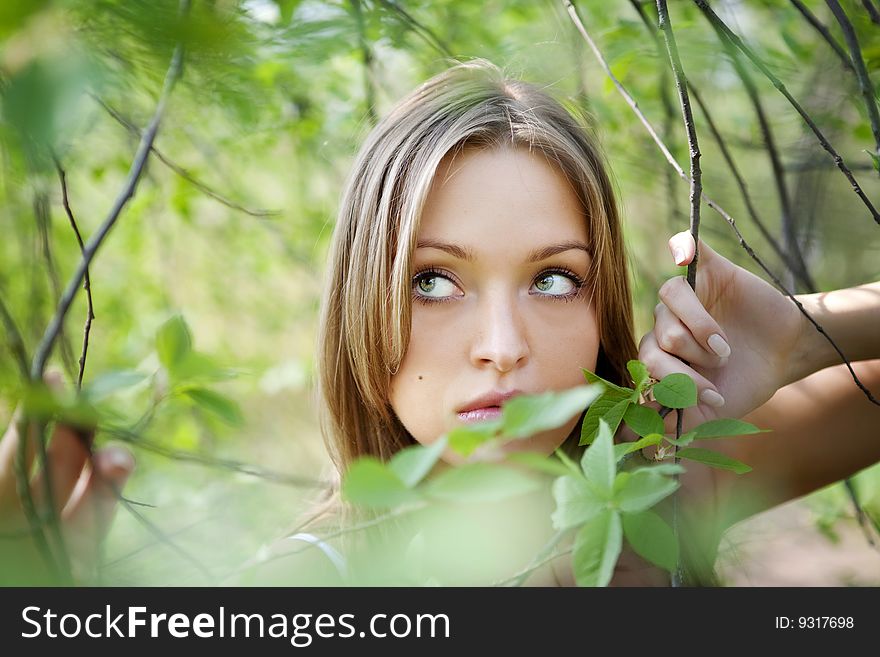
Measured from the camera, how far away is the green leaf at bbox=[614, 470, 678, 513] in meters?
0.49

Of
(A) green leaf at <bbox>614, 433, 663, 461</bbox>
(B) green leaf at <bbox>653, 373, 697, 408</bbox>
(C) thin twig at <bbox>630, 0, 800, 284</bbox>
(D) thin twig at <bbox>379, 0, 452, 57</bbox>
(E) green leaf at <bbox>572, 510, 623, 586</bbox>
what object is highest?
(D) thin twig at <bbox>379, 0, 452, 57</bbox>

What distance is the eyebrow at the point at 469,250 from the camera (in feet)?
2.69

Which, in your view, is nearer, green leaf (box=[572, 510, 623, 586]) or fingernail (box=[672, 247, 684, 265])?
green leaf (box=[572, 510, 623, 586])

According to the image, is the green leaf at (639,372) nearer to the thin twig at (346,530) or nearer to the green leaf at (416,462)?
the thin twig at (346,530)

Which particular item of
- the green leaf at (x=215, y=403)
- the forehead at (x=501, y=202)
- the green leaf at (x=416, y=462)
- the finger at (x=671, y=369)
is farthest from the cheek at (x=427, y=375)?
the green leaf at (x=416, y=462)

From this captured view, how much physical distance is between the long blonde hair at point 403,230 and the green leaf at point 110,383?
1.41 feet

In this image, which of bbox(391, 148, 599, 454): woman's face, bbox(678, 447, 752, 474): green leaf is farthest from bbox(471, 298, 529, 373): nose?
bbox(678, 447, 752, 474): green leaf

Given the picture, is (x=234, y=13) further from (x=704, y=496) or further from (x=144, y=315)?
(x=144, y=315)

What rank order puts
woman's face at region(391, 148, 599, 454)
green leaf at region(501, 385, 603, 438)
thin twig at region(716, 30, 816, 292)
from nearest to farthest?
green leaf at region(501, 385, 603, 438) < woman's face at region(391, 148, 599, 454) < thin twig at region(716, 30, 816, 292)

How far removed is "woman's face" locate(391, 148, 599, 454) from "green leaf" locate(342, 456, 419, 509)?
39cm

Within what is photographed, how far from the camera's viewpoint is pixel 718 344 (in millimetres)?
791

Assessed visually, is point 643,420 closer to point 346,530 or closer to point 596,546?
point 596,546

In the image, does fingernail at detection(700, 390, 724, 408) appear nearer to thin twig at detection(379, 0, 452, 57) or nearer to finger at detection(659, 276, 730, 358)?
finger at detection(659, 276, 730, 358)
